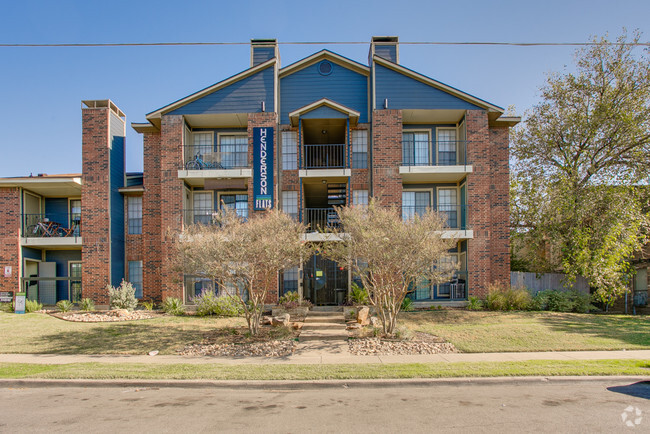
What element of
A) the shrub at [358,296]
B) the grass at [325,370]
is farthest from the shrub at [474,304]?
the grass at [325,370]

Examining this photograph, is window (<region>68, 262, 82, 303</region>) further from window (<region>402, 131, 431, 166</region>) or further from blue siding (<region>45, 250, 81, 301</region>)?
window (<region>402, 131, 431, 166</region>)

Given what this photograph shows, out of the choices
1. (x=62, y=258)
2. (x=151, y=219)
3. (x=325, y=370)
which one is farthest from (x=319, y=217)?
(x=62, y=258)

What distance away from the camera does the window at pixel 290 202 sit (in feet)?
61.3

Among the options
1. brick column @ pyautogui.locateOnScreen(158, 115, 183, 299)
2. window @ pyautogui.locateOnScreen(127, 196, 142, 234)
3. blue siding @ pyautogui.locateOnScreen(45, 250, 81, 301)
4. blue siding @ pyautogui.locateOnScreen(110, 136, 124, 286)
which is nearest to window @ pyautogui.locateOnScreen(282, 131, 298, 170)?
brick column @ pyautogui.locateOnScreen(158, 115, 183, 299)

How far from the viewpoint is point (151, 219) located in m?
19.3

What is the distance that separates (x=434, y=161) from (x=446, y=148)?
81 centimetres

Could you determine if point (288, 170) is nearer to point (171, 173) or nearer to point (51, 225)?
point (171, 173)

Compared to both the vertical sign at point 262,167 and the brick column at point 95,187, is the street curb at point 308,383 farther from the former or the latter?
the brick column at point 95,187

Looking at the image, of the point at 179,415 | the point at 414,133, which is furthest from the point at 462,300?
the point at 179,415

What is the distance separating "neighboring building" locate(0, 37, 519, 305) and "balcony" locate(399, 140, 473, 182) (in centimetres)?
6

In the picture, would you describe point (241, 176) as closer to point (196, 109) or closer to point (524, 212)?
point (196, 109)

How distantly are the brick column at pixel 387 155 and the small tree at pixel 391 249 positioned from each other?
5.22 metres

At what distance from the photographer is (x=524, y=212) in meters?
19.9

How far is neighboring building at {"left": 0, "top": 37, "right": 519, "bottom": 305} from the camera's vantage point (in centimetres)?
1802
